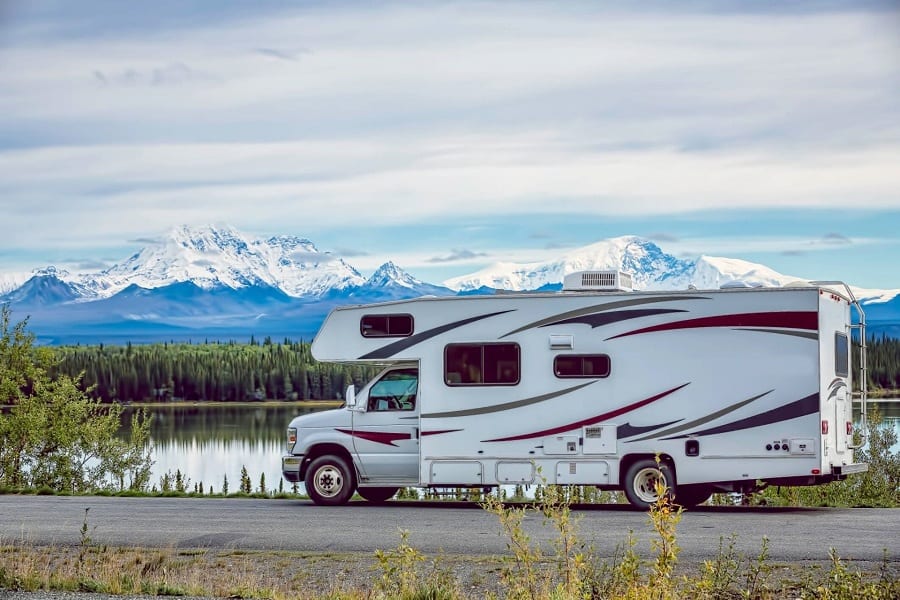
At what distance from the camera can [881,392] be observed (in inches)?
3861

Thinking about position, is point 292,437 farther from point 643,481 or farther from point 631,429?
point 643,481

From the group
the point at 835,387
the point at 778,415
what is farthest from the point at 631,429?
the point at 835,387

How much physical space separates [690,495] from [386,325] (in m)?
4.96

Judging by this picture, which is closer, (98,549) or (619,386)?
(98,549)

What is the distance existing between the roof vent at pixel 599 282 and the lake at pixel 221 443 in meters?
10.9

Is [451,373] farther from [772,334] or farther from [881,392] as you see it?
[881,392]

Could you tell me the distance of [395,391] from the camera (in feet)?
58.4

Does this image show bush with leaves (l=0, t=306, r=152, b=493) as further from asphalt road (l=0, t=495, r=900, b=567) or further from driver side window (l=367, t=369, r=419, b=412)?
driver side window (l=367, t=369, r=419, b=412)

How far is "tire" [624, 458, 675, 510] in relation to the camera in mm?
16578

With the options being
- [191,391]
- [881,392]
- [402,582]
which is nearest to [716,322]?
[402,582]

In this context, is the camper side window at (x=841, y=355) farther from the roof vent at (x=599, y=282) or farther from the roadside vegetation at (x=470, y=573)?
the roadside vegetation at (x=470, y=573)

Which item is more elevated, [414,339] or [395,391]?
[414,339]

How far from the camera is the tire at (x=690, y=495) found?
56.3ft

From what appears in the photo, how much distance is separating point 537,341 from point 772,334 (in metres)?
3.17
